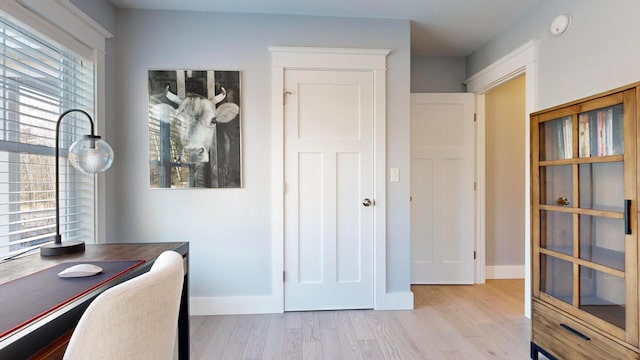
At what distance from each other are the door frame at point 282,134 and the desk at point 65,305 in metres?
0.98

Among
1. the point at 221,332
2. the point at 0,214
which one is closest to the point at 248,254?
the point at 221,332

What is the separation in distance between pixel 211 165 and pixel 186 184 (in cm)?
25

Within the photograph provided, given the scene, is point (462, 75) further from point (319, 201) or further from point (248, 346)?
point (248, 346)

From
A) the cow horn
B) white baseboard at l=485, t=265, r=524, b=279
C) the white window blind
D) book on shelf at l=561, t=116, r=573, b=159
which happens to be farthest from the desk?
white baseboard at l=485, t=265, r=524, b=279

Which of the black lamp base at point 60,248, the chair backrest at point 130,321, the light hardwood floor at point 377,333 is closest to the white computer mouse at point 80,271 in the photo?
the black lamp base at point 60,248

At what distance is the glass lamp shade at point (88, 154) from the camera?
1484mm

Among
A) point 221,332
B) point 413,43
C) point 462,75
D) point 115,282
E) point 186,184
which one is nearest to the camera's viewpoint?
point 115,282

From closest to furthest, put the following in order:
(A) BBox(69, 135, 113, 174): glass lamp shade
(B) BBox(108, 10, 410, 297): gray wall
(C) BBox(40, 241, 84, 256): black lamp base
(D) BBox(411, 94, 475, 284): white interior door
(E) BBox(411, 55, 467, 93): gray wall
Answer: (C) BBox(40, 241, 84, 256): black lamp base → (A) BBox(69, 135, 113, 174): glass lamp shade → (B) BBox(108, 10, 410, 297): gray wall → (D) BBox(411, 94, 475, 284): white interior door → (E) BBox(411, 55, 467, 93): gray wall

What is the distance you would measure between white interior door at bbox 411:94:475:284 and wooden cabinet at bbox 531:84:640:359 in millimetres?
1323

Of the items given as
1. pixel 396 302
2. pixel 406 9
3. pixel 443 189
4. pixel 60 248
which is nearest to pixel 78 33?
pixel 60 248

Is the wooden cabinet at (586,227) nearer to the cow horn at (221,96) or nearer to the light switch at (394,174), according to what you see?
the light switch at (394,174)

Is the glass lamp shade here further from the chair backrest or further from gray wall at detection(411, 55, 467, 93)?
gray wall at detection(411, 55, 467, 93)

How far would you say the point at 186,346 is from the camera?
1553 mm

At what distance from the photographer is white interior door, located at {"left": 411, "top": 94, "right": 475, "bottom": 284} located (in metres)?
3.18
